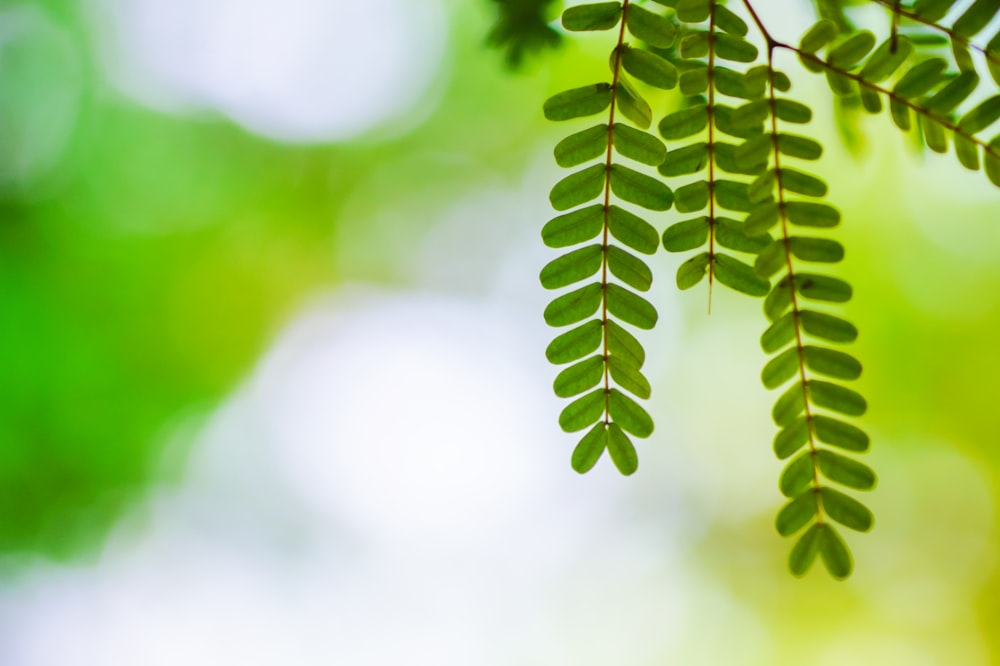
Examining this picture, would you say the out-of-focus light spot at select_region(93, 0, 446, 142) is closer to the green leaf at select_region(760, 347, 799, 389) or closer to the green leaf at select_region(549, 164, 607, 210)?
the green leaf at select_region(549, 164, 607, 210)

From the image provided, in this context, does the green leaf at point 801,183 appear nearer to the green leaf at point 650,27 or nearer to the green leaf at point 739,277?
the green leaf at point 739,277

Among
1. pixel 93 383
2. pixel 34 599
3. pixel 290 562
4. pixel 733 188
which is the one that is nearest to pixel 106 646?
pixel 34 599

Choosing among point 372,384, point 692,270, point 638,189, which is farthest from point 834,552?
point 372,384

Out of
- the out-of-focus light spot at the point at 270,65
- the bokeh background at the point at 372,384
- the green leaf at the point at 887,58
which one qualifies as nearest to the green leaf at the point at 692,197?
the green leaf at the point at 887,58

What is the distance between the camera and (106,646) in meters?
5.38

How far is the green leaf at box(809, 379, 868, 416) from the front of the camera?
0.95m

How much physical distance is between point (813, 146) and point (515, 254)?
16.1 ft

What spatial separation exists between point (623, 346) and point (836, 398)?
0.25 meters

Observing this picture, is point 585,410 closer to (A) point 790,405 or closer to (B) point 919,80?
(A) point 790,405

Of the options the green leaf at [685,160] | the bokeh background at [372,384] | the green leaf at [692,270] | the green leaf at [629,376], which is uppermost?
the bokeh background at [372,384]

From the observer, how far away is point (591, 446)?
3.29ft

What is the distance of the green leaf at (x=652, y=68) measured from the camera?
948mm

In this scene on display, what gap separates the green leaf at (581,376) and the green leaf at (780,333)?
0.62ft

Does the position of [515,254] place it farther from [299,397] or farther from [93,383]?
[93,383]
